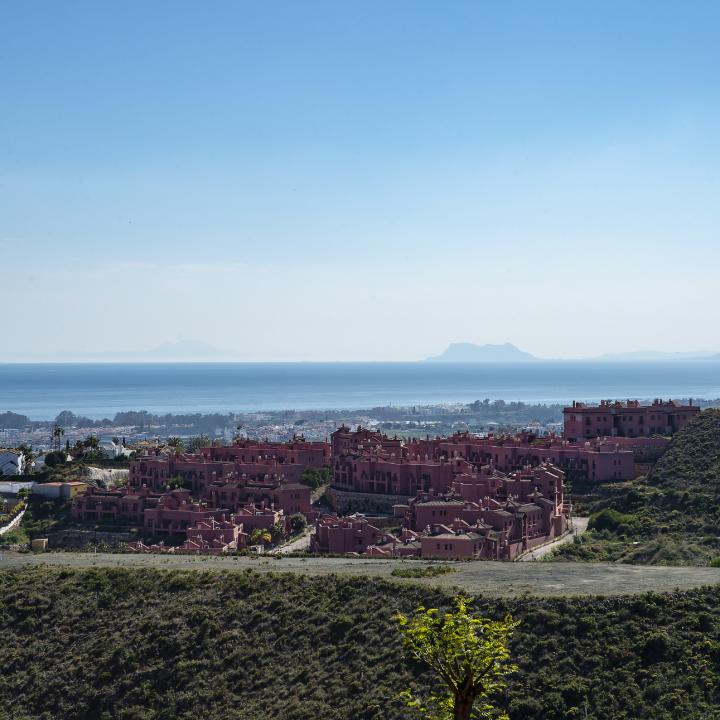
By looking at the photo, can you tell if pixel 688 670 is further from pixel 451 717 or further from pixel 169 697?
pixel 169 697

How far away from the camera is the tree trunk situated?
18.2m

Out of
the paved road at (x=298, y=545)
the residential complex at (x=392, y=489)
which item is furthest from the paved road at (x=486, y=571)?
the paved road at (x=298, y=545)

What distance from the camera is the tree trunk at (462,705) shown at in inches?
717

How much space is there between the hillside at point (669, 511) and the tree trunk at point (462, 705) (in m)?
30.6

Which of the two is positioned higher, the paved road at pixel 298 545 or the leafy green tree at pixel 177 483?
the leafy green tree at pixel 177 483

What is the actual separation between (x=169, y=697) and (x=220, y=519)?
105 ft

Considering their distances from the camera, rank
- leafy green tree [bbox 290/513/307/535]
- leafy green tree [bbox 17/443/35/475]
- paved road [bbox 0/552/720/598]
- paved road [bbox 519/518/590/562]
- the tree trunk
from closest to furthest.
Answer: the tree trunk
paved road [bbox 0/552/720/598]
paved road [bbox 519/518/590/562]
leafy green tree [bbox 290/513/307/535]
leafy green tree [bbox 17/443/35/475]

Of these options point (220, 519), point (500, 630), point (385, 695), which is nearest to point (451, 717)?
point (500, 630)

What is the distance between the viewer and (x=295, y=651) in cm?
3362

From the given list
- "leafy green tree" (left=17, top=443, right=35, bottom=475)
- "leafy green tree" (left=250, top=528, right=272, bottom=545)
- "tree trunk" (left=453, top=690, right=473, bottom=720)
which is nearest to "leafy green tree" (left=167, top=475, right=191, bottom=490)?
"leafy green tree" (left=250, top=528, right=272, bottom=545)

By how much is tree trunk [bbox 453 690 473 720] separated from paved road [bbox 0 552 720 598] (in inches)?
657

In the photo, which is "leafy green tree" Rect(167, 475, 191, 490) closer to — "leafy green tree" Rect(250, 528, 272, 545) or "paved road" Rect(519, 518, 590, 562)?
"leafy green tree" Rect(250, 528, 272, 545)

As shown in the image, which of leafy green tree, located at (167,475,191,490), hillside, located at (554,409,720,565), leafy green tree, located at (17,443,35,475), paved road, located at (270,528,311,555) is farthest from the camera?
leafy green tree, located at (17,443,35,475)

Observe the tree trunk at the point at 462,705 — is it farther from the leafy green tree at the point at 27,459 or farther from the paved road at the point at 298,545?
the leafy green tree at the point at 27,459
